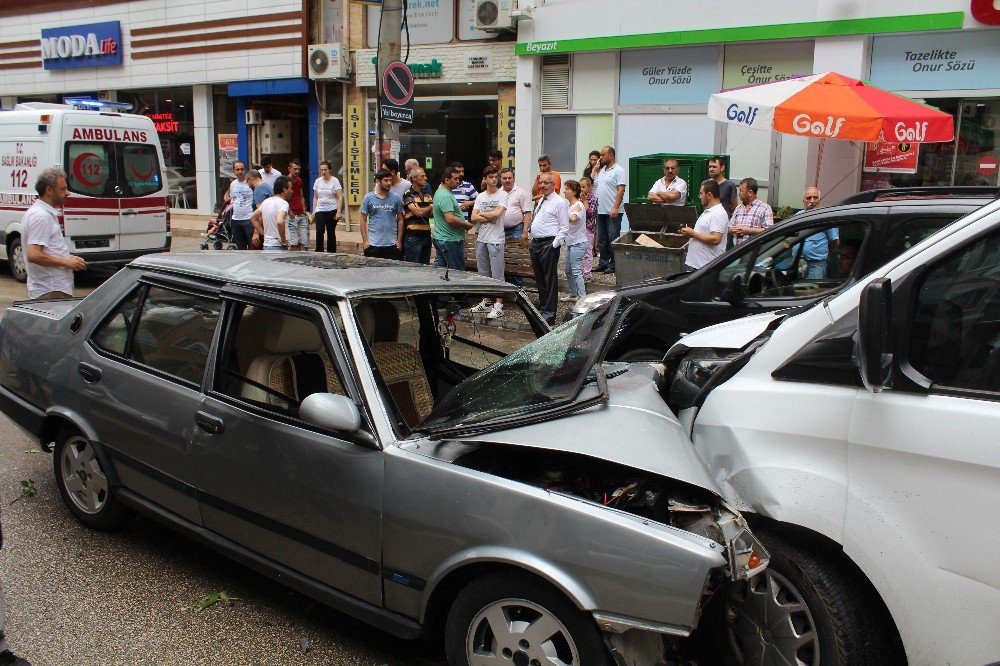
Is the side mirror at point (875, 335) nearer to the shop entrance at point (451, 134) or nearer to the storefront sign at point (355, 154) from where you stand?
the shop entrance at point (451, 134)

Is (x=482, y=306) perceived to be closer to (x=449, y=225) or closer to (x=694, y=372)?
(x=694, y=372)

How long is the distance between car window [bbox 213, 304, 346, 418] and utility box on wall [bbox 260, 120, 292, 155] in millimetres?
17367

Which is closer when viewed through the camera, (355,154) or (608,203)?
(608,203)

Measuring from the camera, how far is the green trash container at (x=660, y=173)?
39.1 feet

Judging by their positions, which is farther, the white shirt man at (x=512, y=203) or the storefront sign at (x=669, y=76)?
the storefront sign at (x=669, y=76)

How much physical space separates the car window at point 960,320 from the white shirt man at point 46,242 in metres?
6.59

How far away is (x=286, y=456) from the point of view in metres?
3.43

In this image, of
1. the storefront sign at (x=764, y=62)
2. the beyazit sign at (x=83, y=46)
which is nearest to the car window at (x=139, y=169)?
the storefront sign at (x=764, y=62)

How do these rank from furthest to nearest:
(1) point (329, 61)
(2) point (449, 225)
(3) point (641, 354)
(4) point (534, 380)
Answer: (1) point (329, 61), (2) point (449, 225), (3) point (641, 354), (4) point (534, 380)

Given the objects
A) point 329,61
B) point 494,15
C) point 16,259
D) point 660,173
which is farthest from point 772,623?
point 329,61

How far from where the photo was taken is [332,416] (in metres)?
3.16

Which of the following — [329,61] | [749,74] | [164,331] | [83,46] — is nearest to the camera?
[164,331]

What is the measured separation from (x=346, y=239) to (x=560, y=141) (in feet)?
17.5

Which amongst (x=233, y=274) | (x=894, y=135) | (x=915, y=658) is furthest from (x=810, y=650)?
(x=894, y=135)
